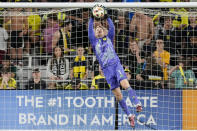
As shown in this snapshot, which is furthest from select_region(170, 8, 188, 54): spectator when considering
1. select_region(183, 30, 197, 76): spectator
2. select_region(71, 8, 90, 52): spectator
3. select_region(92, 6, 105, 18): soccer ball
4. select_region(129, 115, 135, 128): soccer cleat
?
select_region(92, 6, 105, 18): soccer ball

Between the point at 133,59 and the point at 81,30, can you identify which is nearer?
the point at 133,59

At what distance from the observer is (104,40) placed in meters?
9.35

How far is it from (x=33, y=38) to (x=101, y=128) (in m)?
2.33

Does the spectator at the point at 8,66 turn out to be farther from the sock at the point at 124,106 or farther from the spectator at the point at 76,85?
the sock at the point at 124,106

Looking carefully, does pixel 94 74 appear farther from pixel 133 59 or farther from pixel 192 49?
pixel 192 49

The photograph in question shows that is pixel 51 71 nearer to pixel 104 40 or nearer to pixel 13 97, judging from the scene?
pixel 13 97

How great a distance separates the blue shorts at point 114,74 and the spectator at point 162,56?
1362 millimetres

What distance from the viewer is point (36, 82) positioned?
411 inches

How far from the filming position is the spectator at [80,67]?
10.4m

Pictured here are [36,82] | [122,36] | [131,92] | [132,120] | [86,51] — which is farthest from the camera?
[86,51]

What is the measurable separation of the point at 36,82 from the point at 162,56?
7.77ft

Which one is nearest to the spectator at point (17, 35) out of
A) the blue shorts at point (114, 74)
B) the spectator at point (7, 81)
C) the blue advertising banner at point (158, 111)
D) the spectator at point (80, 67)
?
the spectator at point (7, 81)

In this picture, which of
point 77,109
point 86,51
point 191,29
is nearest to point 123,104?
point 77,109

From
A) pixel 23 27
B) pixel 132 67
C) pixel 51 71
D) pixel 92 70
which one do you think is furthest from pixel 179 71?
pixel 23 27
